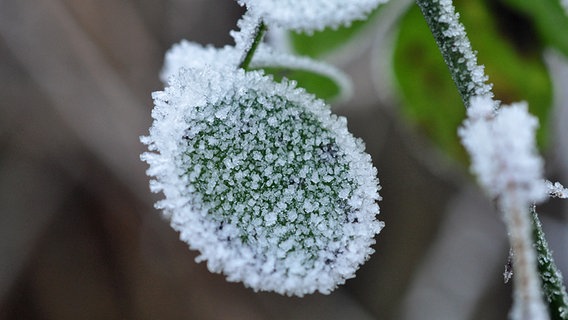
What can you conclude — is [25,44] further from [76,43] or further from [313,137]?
[313,137]

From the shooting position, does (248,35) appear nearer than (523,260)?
No

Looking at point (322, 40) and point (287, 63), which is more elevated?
point (322, 40)

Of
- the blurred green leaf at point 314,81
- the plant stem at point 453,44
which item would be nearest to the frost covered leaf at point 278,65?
the blurred green leaf at point 314,81

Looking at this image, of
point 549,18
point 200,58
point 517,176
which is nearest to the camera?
point 517,176

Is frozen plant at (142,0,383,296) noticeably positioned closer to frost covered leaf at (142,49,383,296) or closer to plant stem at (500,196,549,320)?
frost covered leaf at (142,49,383,296)

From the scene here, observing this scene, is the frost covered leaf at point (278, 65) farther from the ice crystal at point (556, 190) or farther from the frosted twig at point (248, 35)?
the ice crystal at point (556, 190)

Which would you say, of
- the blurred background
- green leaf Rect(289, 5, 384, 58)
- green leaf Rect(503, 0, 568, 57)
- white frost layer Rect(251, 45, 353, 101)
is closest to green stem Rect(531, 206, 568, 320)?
white frost layer Rect(251, 45, 353, 101)

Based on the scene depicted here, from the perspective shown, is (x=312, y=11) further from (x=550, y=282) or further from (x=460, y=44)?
(x=550, y=282)

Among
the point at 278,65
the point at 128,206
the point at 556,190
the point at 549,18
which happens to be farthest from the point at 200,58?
the point at 128,206
